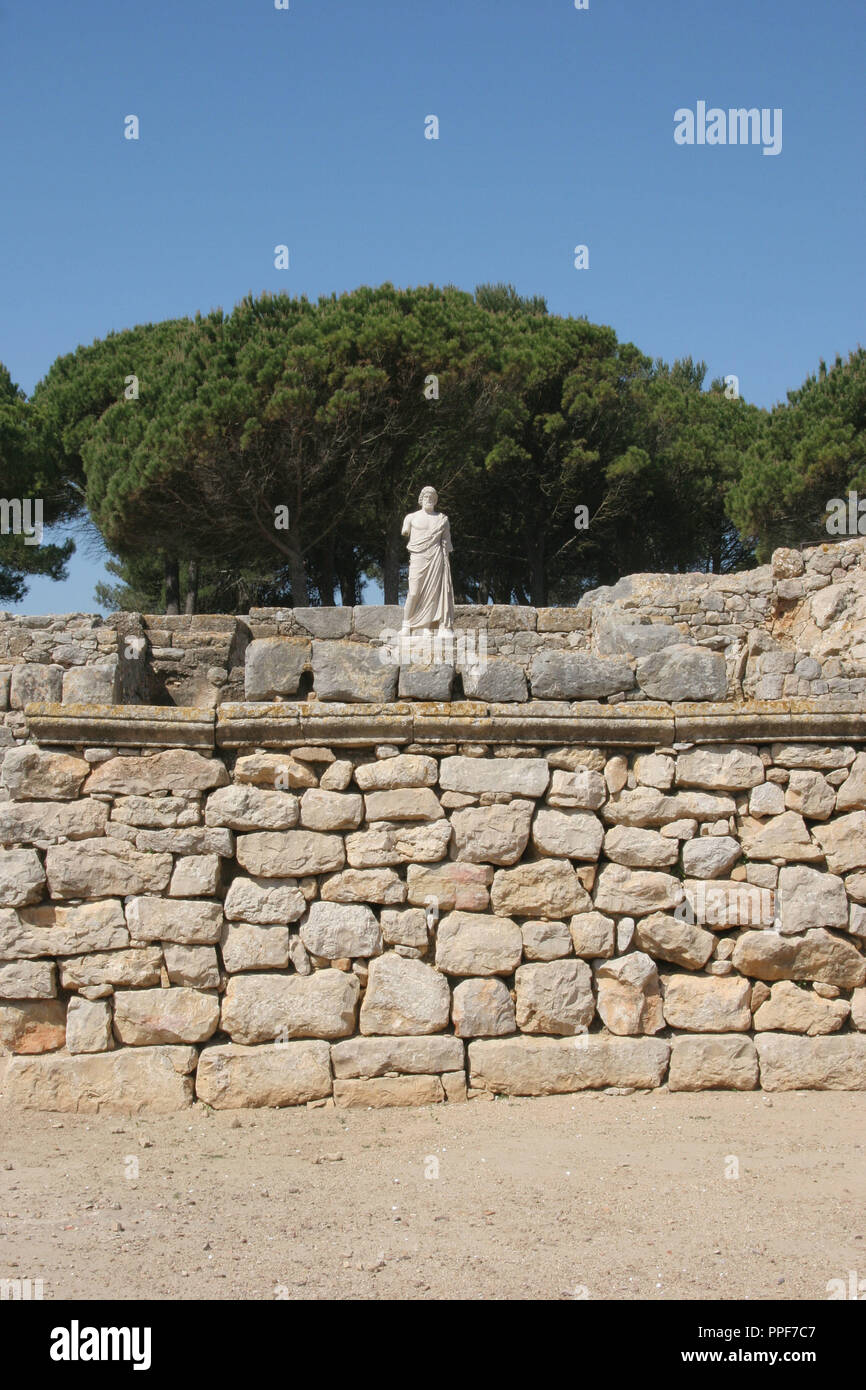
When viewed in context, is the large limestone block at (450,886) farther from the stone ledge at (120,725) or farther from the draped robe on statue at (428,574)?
the draped robe on statue at (428,574)

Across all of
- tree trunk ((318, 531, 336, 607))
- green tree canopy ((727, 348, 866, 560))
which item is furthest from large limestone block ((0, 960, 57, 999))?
green tree canopy ((727, 348, 866, 560))

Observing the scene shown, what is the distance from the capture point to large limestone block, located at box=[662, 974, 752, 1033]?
5199mm

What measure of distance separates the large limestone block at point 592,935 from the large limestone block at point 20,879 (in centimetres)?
249

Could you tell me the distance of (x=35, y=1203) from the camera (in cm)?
425

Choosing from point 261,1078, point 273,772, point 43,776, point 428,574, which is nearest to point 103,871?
point 43,776

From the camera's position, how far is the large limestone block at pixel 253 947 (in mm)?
5129

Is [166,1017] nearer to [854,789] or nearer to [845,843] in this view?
[845,843]

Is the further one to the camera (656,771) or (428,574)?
(428,574)

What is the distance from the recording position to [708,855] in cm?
524

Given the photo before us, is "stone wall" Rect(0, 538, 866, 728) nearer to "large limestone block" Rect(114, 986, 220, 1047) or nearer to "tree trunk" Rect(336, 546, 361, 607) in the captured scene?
"large limestone block" Rect(114, 986, 220, 1047)

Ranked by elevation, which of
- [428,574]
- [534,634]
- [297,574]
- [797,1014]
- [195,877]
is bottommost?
[797,1014]

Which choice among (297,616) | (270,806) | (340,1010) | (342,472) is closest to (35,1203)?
(340,1010)

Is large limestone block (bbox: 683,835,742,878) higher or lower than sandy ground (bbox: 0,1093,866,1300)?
higher

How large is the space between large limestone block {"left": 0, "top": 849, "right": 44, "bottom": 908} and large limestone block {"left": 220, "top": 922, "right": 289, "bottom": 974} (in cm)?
89
